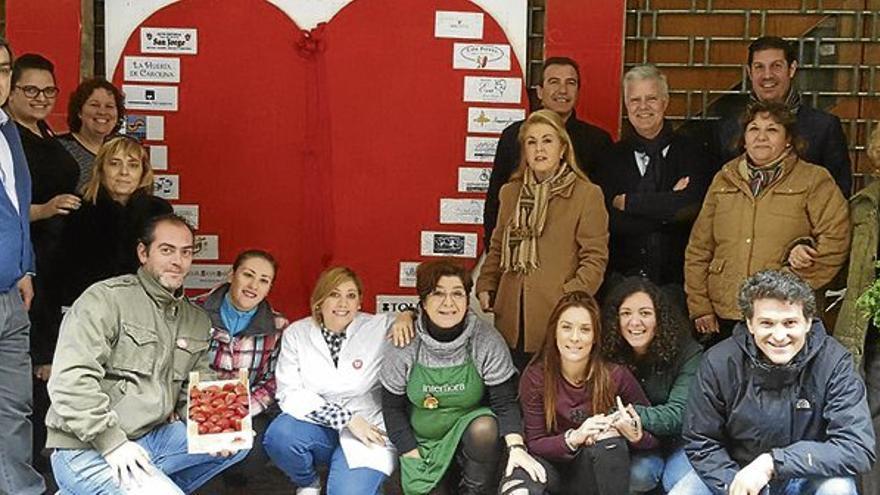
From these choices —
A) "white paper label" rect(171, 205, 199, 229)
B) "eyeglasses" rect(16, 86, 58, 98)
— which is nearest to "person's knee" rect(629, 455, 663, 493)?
"white paper label" rect(171, 205, 199, 229)


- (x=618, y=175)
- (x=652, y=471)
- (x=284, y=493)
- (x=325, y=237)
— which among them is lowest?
(x=284, y=493)

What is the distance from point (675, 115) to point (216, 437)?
2943mm

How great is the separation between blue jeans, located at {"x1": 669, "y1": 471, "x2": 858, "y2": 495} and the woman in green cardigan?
158mm

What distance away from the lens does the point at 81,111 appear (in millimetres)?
5105

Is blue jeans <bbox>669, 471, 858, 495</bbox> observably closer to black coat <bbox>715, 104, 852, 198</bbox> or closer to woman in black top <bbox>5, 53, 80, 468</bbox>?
black coat <bbox>715, 104, 852, 198</bbox>

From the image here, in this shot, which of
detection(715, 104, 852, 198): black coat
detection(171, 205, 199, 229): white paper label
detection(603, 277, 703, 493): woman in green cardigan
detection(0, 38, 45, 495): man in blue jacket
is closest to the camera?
detection(0, 38, 45, 495): man in blue jacket

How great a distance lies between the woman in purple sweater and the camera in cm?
418

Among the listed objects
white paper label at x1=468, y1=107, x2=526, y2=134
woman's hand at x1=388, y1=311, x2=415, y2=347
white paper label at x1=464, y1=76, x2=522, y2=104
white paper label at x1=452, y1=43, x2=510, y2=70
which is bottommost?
woman's hand at x1=388, y1=311, x2=415, y2=347

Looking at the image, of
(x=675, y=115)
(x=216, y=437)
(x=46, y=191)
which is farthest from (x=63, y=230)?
(x=675, y=115)

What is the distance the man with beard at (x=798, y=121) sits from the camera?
4.79 metres

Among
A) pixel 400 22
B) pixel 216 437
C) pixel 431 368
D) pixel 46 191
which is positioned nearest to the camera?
pixel 216 437

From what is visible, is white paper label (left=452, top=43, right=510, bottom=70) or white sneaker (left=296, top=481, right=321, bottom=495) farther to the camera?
white paper label (left=452, top=43, right=510, bottom=70)

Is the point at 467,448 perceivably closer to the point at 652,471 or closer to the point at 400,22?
the point at 652,471

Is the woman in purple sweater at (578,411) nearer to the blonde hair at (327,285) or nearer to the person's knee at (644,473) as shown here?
the person's knee at (644,473)
